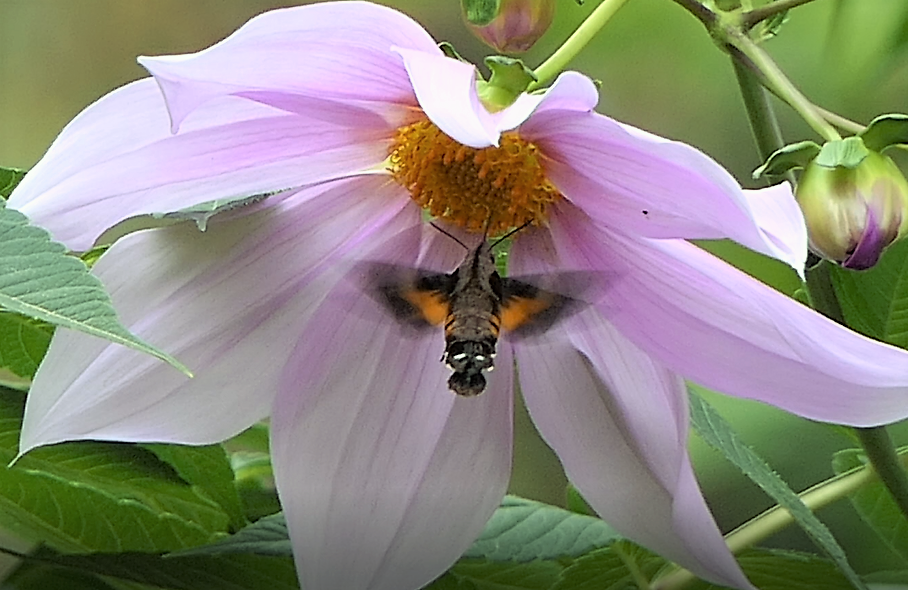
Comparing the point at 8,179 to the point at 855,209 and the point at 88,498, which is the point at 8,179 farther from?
the point at 855,209

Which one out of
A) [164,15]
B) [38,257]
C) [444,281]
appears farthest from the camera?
[164,15]

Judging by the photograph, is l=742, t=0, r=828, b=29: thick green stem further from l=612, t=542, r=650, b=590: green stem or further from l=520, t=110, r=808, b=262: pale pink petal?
l=612, t=542, r=650, b=590: green stem

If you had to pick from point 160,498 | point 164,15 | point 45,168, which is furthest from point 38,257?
point 164,15

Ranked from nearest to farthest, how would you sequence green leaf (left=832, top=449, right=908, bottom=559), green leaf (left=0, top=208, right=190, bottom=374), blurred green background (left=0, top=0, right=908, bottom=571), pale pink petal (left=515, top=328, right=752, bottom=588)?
green leaf (left=0, top=208, right=190, bottom=374), pale pink petal (left=515, top=328, right=752, bottom=588), green leaf (left=832, top=449, right=908, bottom=559), blurred green background (left=0, top=0, right=908, bottom=571)

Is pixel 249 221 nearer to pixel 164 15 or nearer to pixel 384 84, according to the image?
pixel 384 84

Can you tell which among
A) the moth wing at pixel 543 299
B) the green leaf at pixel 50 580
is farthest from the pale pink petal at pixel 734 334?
the green leaf at pixel 50 580

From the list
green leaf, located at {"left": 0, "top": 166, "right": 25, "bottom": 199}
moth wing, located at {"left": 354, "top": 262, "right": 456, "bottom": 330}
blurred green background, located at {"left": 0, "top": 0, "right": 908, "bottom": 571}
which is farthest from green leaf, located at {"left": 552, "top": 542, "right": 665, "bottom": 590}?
blurred green background, located at {"left": 0, "top": 0, "right": 908, "bottom": 571}
